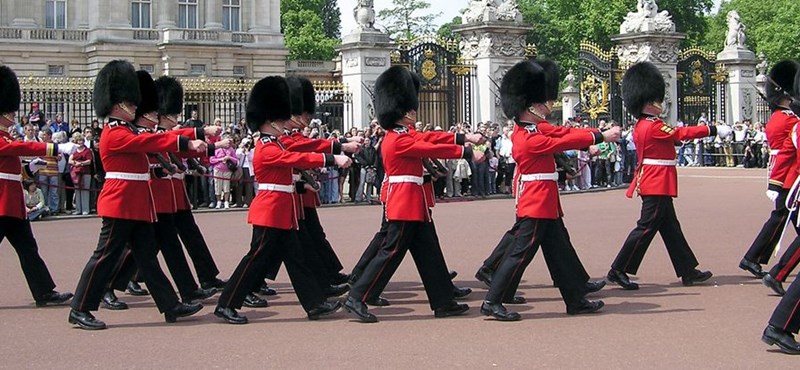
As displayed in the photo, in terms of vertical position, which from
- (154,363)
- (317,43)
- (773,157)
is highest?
(317,43)

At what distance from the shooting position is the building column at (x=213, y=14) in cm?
3678

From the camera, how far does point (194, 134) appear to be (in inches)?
293

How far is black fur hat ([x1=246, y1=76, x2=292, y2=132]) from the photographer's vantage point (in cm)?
771

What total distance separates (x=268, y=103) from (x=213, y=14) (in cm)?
3018

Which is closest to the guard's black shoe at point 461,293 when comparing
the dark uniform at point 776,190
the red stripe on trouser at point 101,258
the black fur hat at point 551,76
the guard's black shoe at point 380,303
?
the guard's black shoe at point 380,303

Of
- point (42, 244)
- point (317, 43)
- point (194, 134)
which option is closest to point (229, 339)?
point (194, 134)

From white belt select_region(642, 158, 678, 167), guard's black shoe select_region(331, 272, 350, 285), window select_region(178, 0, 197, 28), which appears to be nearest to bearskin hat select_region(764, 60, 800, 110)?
white belt select_region(642, 158, 678, 167)

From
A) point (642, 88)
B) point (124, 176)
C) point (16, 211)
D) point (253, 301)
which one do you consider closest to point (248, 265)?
point (253, 301)

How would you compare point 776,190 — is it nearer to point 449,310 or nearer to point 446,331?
point 449,310

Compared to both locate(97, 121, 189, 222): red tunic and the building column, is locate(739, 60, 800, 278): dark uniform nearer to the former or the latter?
locate(97, 121, 189, 222): red tunic

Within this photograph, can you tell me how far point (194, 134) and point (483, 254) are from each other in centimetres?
391

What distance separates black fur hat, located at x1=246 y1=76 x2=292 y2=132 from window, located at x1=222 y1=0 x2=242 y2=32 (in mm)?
30583

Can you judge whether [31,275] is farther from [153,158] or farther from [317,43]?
[317,43]

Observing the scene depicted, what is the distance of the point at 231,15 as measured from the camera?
37969mm
